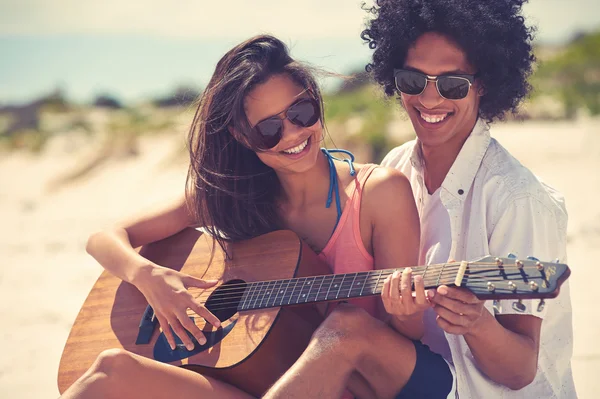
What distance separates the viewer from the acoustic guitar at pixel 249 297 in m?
2.26

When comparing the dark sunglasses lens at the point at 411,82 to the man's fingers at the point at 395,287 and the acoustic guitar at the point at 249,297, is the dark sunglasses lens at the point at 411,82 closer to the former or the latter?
the acoustic guitar at the point at 249,297

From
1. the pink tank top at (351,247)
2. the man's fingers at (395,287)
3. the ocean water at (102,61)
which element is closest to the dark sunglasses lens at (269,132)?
the pink tank top at (351,247)

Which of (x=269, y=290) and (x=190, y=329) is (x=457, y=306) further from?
(x=190, y=329)

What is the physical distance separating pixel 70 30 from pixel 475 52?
26.0m

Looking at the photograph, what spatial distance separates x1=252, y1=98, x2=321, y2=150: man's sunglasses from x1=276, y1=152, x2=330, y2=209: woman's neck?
0.26 metres

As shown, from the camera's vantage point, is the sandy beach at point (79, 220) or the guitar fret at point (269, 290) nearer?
the guitar fret at point (269, 290)

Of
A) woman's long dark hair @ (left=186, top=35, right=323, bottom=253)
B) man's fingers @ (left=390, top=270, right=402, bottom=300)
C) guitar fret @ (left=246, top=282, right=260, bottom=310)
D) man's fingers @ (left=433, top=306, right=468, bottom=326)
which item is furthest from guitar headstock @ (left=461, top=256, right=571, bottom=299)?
woman's long dark hair @ (left=186, top=35, right=323, bottom=253)

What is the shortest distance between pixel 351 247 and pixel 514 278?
2.91 feet

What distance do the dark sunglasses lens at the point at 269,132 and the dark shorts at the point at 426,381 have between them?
1.01m

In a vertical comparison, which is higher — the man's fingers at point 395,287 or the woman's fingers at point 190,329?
the man's fingers at point 395,287

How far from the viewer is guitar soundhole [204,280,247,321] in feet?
9.91

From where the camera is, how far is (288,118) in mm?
3031

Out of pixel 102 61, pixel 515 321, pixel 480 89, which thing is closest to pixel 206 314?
pixel 515 321

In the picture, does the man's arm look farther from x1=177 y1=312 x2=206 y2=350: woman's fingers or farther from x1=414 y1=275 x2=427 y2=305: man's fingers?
x1=177 y1=312 x2=206 y2=350: woman's fingers
